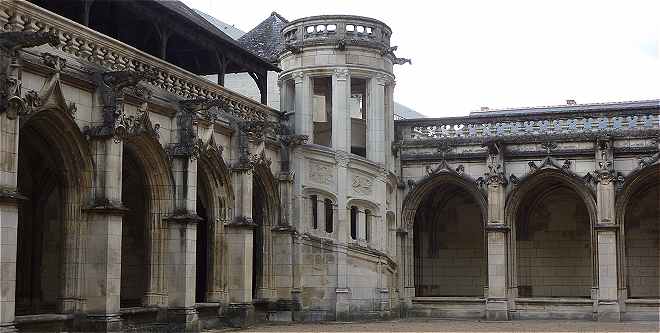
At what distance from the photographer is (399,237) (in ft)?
98.4

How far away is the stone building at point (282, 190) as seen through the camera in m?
17.8

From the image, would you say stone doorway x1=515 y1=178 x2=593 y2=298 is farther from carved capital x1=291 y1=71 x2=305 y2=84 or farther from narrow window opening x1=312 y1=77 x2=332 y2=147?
carved capital x1=291 y1=71 x2=305 y2=84

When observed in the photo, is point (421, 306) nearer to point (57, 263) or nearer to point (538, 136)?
point (538, 136)

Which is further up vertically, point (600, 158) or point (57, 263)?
point (600, 158)

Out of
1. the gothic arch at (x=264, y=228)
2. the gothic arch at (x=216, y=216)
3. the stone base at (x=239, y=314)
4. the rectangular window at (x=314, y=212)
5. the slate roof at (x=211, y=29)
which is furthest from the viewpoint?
the rectangular window at (x=314, y=212)

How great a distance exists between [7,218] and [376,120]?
1382 cm

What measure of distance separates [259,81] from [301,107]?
1.27m

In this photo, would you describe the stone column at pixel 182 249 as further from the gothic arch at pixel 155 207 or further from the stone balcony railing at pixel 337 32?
the stone balcony railing at pixel 337 32

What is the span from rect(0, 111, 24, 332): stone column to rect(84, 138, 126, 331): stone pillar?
2.49 metres

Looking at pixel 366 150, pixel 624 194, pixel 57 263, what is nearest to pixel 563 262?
pixel 624 194

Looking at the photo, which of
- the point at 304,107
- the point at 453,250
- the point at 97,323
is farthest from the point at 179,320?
the point at 453,250

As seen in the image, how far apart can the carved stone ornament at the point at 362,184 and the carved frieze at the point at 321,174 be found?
2.17 ft

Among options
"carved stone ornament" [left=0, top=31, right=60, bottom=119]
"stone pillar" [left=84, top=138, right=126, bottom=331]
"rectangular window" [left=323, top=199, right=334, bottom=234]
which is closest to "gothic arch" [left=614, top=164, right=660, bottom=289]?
"rectangular window" [left=323, top=199, right=334, bottom=234]

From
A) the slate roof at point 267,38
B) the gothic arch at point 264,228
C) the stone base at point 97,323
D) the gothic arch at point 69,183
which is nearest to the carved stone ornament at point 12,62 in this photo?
the gothic arch at point 69,183
